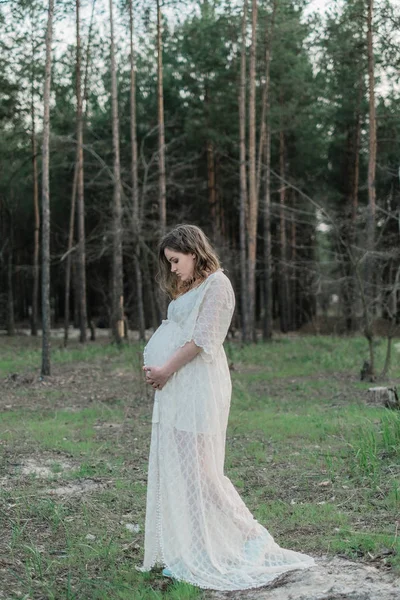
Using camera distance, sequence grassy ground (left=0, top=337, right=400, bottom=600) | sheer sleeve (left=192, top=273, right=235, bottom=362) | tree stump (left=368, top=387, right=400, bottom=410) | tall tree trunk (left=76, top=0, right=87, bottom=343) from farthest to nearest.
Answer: tall tree trunk (left=76, top=0, right=87, bottom=343)
tree stump (left=368, top=387, right=400, bottom=410)
grassy ground (left=0, top=337, right=400, bottom=600)
sheer sleeve (left=192, top=273, right=235, bottom=362)

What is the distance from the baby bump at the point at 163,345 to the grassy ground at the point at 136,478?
1.18 meters

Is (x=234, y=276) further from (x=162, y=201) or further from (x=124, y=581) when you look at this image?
(x=124, y=581)

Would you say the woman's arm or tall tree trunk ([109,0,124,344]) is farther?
tall tree trunk ([109,0,124,344])

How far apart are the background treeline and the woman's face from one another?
12.9 meters

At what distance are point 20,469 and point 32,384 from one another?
6682mm

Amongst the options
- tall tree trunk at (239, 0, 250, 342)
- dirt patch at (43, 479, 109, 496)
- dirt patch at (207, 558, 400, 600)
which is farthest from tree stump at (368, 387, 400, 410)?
tall tree trunk at (239, 0, 250, 342)

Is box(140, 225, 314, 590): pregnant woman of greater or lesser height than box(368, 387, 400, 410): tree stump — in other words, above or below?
above

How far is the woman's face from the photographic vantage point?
4.03m

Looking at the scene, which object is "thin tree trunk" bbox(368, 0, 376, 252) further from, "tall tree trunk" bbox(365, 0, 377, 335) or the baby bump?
the baby bump

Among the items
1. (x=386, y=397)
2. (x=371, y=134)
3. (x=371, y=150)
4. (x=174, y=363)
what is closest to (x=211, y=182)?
(x=371, y=150)

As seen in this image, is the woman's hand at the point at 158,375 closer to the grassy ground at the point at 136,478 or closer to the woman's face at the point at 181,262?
the woman's face at the point at 181,262

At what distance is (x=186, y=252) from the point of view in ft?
13.2

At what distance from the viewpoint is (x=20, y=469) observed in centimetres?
695

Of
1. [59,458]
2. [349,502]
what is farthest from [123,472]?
[349,502]
